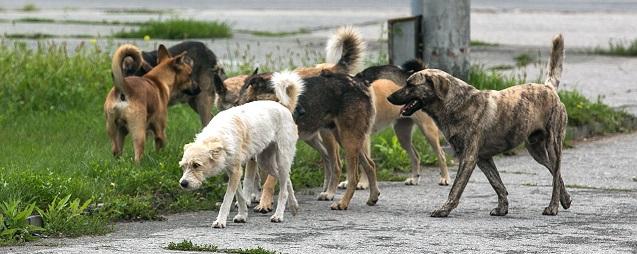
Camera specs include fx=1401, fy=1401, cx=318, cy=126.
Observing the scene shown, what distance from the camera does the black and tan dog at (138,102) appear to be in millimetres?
10805

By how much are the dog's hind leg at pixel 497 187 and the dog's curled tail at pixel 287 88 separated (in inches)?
55.8

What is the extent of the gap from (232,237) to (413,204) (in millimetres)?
2132

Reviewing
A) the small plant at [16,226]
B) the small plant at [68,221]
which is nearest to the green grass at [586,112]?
the small plant at [68,221]

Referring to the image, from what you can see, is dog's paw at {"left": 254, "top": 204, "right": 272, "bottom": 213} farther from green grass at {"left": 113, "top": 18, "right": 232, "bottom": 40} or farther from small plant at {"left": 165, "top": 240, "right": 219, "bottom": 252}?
green grass at {"left": 113, "top": 18, "right": 232, "bottom": 40}

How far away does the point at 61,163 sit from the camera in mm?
10531

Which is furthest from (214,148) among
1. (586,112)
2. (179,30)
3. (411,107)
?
(179,30)

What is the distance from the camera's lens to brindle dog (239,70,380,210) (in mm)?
10320

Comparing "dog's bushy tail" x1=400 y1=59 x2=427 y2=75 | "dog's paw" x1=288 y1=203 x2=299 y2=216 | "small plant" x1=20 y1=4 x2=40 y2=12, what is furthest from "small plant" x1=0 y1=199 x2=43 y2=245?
"small plant" x1=20 y1=4 x2=40 y2=12

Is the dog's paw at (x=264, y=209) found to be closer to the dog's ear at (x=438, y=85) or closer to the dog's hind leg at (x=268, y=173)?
the dog's hind leg at (x=268, y=173)

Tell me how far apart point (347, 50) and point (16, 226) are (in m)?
4.06

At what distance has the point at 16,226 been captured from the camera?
846 centimetres

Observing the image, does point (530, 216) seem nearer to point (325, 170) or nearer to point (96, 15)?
point (325, 170)

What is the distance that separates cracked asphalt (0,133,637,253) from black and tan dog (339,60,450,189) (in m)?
0.19

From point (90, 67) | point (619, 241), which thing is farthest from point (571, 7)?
point (619, 241)
